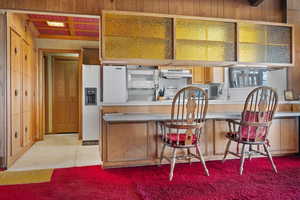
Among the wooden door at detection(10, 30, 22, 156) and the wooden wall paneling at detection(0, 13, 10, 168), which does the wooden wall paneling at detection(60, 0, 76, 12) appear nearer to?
the wooden wall paneling at detection(0, 13, 10, 168)

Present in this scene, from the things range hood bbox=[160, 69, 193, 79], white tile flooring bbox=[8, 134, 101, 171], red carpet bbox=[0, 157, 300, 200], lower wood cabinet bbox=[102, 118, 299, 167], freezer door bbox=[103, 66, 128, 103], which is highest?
range hood bbox=[160, 69, 193, 79]

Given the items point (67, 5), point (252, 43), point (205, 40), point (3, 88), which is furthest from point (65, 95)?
point (252, 43)

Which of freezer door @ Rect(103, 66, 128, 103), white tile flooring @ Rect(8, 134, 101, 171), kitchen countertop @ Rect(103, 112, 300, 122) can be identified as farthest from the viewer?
freezer door @ Rect(103, 66, 128, 103)

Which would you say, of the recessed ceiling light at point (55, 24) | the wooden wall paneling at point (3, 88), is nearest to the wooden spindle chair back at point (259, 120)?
the wooden wall paneling at point (3, 88)

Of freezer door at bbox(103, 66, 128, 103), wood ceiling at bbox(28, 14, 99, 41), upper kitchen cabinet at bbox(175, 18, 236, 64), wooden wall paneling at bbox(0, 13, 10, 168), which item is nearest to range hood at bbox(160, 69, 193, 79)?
freezer door at bbox(103, 66, 128, 103)

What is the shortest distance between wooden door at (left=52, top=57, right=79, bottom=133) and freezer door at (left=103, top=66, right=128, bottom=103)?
82.5 inches

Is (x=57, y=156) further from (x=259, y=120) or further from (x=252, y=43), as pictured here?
(x=252, y=43)

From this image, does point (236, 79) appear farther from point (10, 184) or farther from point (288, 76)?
point (10, 184)

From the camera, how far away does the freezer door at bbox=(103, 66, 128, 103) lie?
489 centimetres

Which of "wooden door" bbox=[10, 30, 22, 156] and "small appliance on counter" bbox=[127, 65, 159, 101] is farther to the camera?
"small appliance on counter" bbox=[127, 65, 159, 101]

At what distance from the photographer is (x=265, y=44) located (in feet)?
12.0

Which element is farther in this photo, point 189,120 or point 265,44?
point 265,44

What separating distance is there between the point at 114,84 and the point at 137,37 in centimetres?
191

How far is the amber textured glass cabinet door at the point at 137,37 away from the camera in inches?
122
